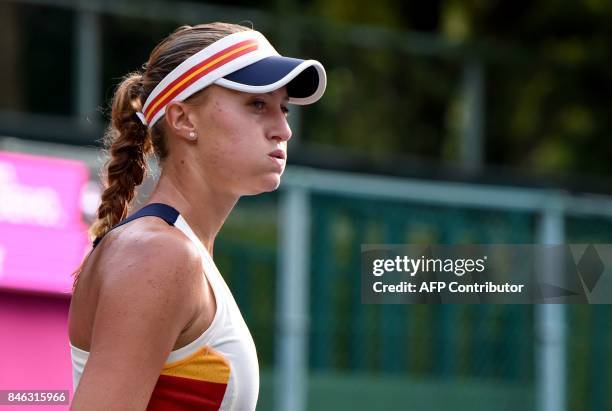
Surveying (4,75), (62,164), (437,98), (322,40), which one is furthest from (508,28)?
(62,164)

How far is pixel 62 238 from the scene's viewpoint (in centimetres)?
425

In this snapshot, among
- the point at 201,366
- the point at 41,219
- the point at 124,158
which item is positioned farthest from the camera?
the point at 41,219

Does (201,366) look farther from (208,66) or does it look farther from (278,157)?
(208,66)

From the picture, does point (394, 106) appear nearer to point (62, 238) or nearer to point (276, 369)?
point (276, 369)

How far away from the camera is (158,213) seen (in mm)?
2398

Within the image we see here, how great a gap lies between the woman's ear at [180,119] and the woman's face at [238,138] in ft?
0.03

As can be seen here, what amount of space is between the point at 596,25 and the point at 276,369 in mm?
6436

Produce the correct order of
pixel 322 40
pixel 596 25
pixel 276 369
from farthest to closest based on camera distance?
1. pixel 596 25
2. pixel 322 40
3. pixel 276 369

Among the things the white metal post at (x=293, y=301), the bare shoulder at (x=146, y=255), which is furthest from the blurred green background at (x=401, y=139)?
the bare shoulder at (x=146, y=255)

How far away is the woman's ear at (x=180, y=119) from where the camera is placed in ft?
8.11

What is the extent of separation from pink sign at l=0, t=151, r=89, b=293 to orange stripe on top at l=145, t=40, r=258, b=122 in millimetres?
1528

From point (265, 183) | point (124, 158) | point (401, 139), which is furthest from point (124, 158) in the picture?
point (401, 139)

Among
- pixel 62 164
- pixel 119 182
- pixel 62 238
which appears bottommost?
pixel 119 182

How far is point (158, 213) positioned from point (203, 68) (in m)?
0.29
